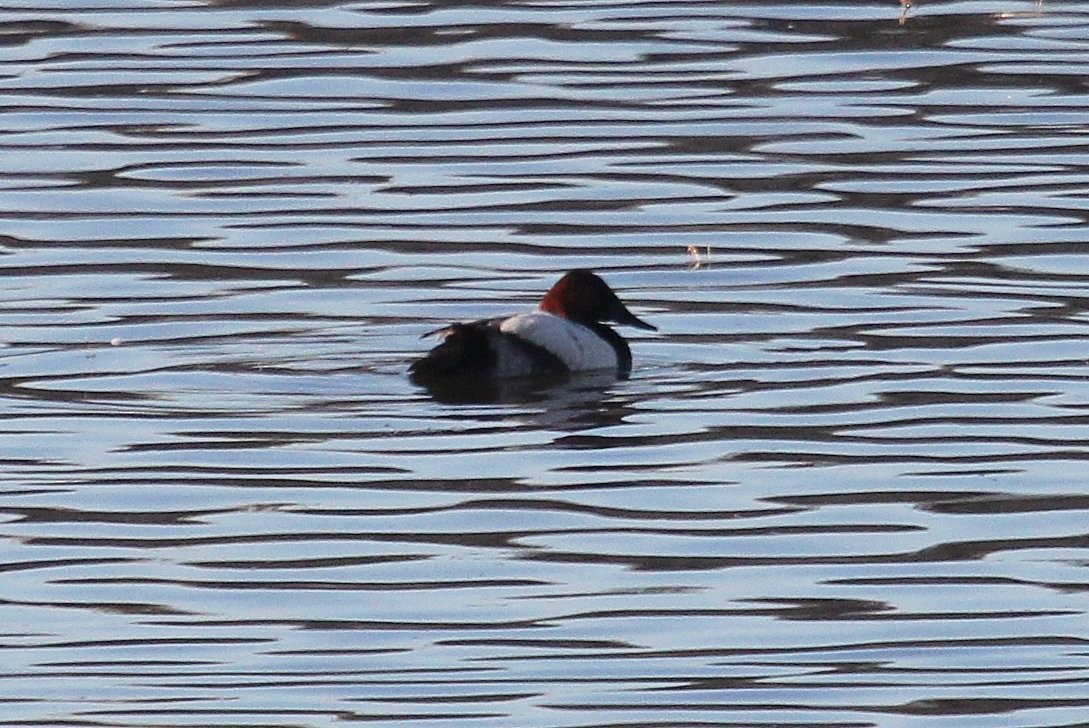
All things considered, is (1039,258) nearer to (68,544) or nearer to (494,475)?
(494,475)

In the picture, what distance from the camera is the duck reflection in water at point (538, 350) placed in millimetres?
10438

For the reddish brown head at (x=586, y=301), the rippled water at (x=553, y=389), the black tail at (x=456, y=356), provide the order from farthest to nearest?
the reddish brown head at (x=586, y=301) → the black tail at (x=456, y=356) → the rippled water at (x=553, y=389)

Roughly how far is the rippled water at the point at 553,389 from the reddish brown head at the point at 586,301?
21 cm

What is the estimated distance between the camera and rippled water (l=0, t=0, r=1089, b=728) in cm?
688

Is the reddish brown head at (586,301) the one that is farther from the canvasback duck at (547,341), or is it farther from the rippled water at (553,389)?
the rippled water at (553,389)

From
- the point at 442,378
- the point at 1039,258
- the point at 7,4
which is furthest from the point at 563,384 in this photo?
the point at 7,4

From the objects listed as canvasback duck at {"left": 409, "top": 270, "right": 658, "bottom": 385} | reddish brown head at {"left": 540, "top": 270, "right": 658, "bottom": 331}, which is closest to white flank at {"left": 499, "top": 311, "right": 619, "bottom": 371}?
canvasback duck at {"left": 409, "top": 270, "right": 658, "bottom": 385}

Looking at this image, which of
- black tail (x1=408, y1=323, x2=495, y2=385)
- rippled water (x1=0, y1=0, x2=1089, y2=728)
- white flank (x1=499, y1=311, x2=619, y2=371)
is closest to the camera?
rippled water (x1=0, y1=0, x2=1089, y2=728)

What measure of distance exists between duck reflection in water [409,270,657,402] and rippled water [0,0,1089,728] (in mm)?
A: 151

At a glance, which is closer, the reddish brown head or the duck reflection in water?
the duck reflection in water

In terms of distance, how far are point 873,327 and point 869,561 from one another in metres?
3.45

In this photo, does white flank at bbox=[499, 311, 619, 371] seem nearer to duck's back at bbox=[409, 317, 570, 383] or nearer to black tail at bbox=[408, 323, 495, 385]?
duck's back at bbox=[409, 317, 570, 383]

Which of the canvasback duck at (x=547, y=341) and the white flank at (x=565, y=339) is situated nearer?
the canvasback duck at (x=547, y=341)

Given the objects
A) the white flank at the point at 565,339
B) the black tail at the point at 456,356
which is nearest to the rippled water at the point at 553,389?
the black tail at the point at 456,356
